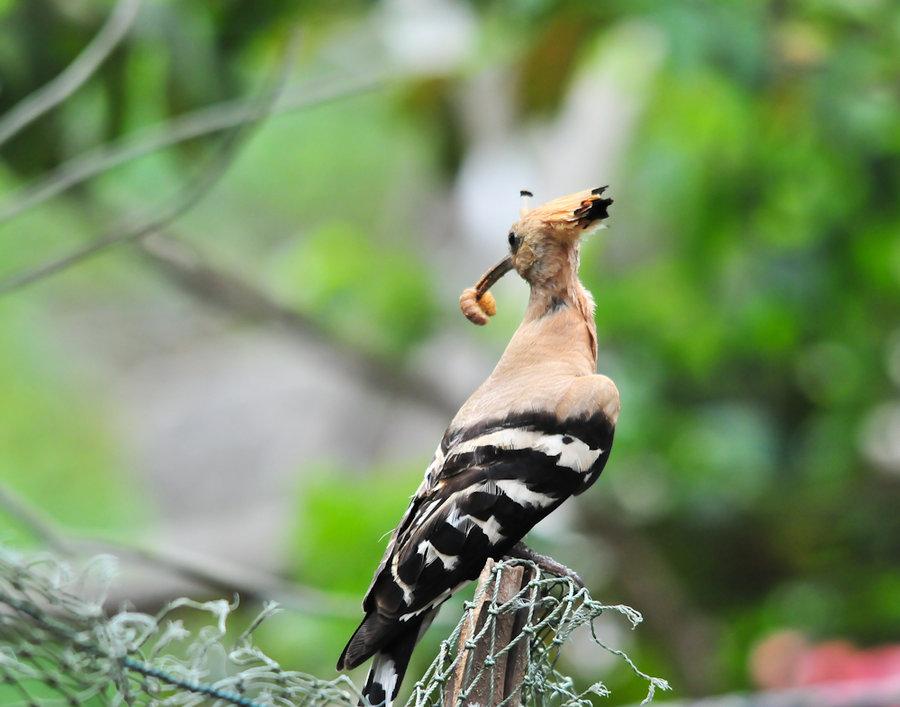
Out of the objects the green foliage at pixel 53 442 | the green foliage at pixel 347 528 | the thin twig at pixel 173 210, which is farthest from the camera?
the green foliage at pixel 53 442

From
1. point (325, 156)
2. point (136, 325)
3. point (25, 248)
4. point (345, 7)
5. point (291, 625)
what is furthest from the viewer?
point (136, 325)

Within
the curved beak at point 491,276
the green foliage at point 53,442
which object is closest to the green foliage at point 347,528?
the green foliage at point 53,442

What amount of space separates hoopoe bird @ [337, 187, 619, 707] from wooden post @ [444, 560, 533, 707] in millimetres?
114

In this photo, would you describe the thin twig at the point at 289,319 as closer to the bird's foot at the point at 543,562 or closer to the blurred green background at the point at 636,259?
the blurred green background at the point at 636,259

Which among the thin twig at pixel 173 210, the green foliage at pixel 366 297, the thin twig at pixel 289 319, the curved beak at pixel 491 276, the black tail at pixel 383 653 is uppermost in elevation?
the green foliage at pixel 366 297

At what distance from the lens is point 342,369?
13.9ft

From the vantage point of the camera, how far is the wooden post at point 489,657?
3.66 feet

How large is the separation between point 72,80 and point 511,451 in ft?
4.79

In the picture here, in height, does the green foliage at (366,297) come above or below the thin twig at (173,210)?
above

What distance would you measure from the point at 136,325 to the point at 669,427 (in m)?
6.04

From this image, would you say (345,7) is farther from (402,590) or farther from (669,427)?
(402,590)

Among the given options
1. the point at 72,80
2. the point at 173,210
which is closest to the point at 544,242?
the point at 173,210

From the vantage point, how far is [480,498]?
1.32 metres

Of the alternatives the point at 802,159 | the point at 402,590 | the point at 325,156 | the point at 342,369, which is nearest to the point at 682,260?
the point at 802,159
